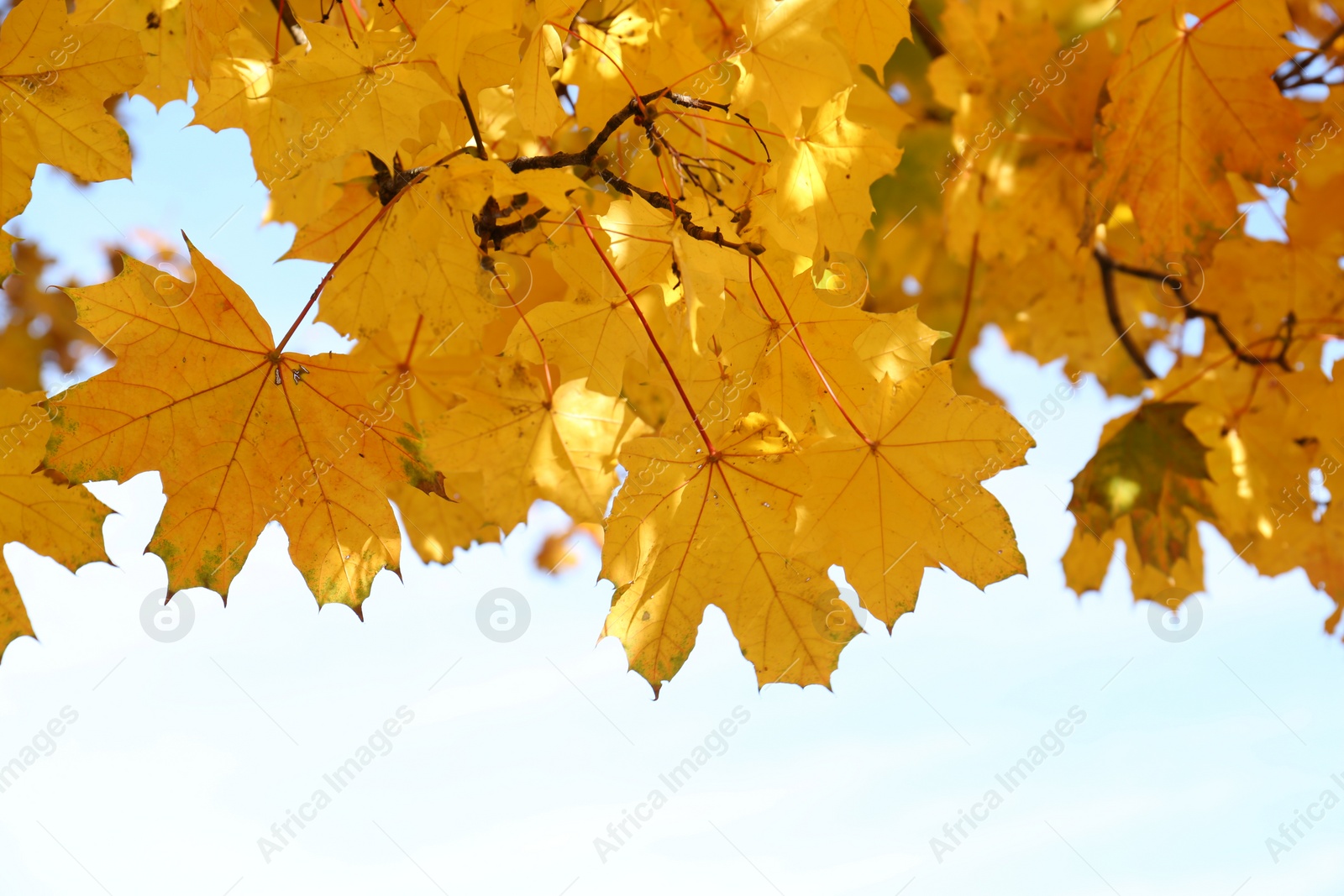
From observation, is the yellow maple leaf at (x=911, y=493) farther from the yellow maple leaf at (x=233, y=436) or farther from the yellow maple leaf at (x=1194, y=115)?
the yellow maple leaf at (x=1194, y=115)

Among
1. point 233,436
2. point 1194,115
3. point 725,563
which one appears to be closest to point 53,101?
point 233,436

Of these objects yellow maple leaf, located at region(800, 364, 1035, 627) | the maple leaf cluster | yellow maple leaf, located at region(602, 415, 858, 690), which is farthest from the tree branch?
yellow maple leaf, located at region(602, 415, 858, 690)

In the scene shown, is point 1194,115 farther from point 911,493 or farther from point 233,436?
point 233,436

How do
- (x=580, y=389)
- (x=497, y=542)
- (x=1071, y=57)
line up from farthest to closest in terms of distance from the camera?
(x=1071, y=57) < (x=497, y=542) < (x=580, y=389)

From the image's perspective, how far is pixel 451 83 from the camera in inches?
46.5

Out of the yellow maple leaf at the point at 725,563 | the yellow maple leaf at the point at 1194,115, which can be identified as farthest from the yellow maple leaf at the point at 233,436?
the yellow maple leaf at the point at 1194,115

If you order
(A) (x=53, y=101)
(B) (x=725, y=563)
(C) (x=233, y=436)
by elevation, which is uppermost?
(B) (x=725, y=563)

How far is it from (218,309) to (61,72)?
38 cm

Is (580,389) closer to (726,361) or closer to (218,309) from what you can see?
(726,361)

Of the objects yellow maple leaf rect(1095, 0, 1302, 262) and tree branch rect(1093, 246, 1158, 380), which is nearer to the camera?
yellow maple leaf rect(1095, 0, 1302, 262)

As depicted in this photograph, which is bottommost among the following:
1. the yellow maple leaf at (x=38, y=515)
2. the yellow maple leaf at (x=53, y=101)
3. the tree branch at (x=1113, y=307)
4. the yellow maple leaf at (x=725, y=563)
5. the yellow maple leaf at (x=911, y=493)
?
the yellow maple leaf at (x=38, y=515)

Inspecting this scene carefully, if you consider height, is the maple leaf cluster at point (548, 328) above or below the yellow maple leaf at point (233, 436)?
above

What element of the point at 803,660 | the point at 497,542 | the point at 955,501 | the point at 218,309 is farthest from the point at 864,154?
the point at 497,542

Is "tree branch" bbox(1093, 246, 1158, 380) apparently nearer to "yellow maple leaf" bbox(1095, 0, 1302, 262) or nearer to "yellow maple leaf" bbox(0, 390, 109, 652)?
"yellow maple leaf" bbox(1095, 0, 1302, 262)
